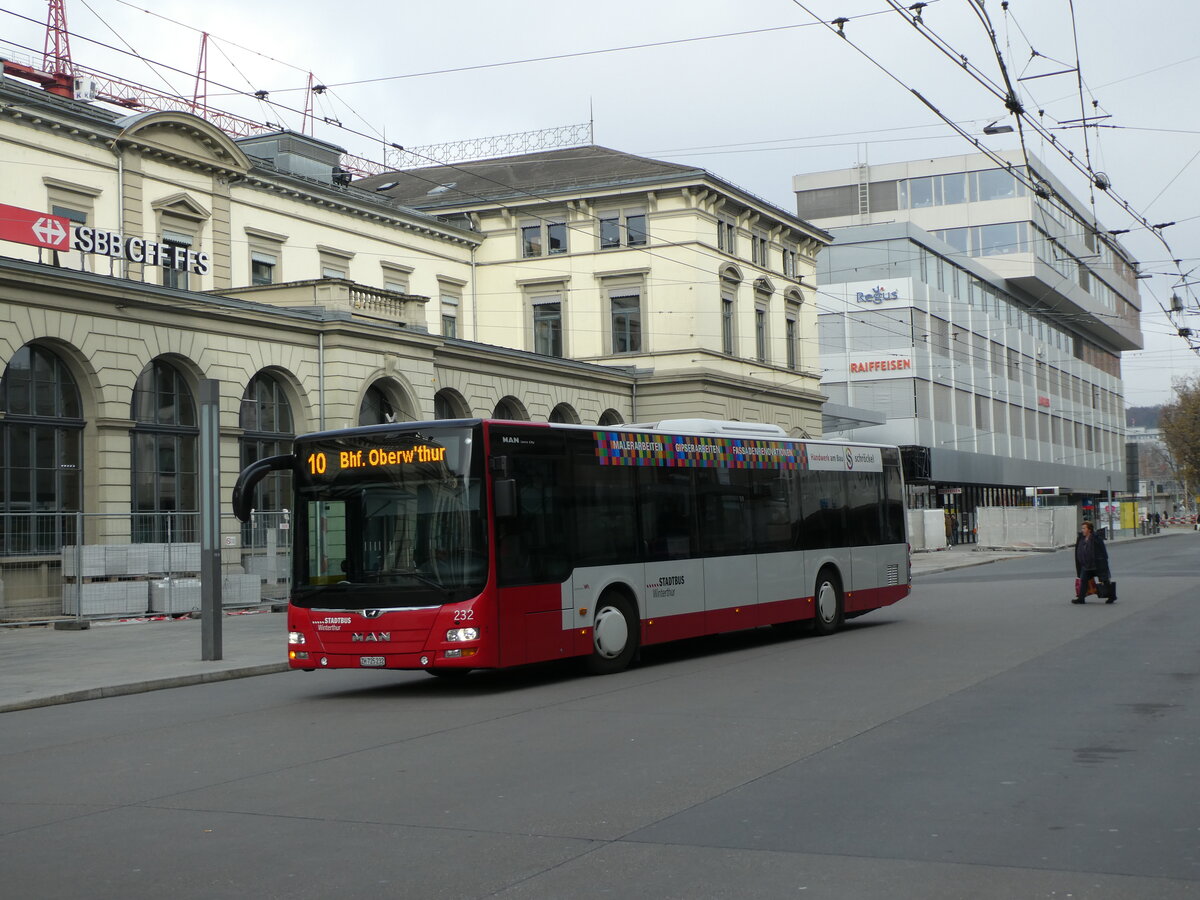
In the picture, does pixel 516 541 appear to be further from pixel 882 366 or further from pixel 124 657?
pixel 882 366

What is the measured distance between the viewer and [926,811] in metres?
7.58

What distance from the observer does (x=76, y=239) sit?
27.6m

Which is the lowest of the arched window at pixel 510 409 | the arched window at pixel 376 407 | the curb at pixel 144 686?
the curb at pixel 144 686

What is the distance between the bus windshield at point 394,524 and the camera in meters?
13.8

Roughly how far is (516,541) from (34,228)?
1730cm

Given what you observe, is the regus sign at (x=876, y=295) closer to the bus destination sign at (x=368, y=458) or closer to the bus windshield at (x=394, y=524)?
the bus destination sign at (x=368, y=458)

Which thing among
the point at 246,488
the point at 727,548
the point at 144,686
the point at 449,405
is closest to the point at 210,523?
the point at 144,686

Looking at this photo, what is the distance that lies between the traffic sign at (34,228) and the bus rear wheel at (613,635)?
654 inches

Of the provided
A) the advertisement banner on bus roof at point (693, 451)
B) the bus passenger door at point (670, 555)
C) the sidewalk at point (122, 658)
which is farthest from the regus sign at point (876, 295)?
the bus passenger door at point (670, 555)

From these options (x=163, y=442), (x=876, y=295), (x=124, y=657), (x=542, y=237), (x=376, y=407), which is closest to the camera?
(x=124, y=657)

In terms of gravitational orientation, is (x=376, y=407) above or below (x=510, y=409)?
below

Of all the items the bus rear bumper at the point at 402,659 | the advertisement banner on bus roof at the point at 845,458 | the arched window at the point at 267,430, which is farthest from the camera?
the arched window at the point at 267,430

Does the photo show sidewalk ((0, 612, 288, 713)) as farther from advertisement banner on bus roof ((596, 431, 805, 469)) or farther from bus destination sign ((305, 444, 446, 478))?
advertisement banner on bus roof ((596, 431, 805, 469))

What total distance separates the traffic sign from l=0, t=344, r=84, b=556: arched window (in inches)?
80.9
